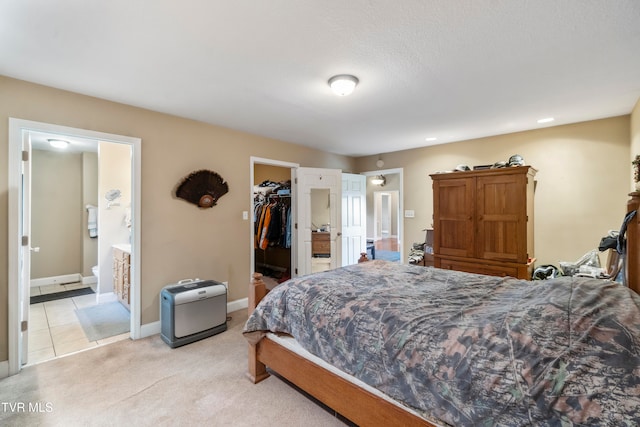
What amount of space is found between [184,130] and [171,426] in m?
2.92

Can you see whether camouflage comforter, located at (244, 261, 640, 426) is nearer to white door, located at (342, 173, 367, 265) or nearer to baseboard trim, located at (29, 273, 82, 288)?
white door, located at (342, 173, 367, 265)

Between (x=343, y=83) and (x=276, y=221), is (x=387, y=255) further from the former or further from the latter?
(x=343, y=83)

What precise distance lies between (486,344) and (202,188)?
324cm

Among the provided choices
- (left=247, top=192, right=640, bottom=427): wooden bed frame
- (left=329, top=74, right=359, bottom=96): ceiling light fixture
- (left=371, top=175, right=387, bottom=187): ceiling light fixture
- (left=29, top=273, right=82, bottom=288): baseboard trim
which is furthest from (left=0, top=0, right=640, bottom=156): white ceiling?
(left=371, top=175, right=387, bottom=187): ceiling light fixture

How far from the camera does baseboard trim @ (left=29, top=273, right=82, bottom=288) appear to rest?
4.90 m

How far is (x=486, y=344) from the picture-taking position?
124 cm

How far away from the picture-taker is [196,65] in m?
Answer: 2.18

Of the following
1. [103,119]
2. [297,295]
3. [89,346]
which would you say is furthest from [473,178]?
[89,346]

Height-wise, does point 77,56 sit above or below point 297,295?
above

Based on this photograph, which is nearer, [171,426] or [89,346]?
[171,426]

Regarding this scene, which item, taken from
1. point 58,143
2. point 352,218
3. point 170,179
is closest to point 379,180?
point 352,218

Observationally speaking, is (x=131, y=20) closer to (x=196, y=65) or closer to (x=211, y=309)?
(x=196, y=65)

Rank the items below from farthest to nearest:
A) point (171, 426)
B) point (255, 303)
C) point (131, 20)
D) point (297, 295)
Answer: point (255, 303) < point (297, 295) < point (171, 426) < point (131, 20)

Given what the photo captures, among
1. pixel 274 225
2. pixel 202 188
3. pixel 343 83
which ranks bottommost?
pixel 274 225
